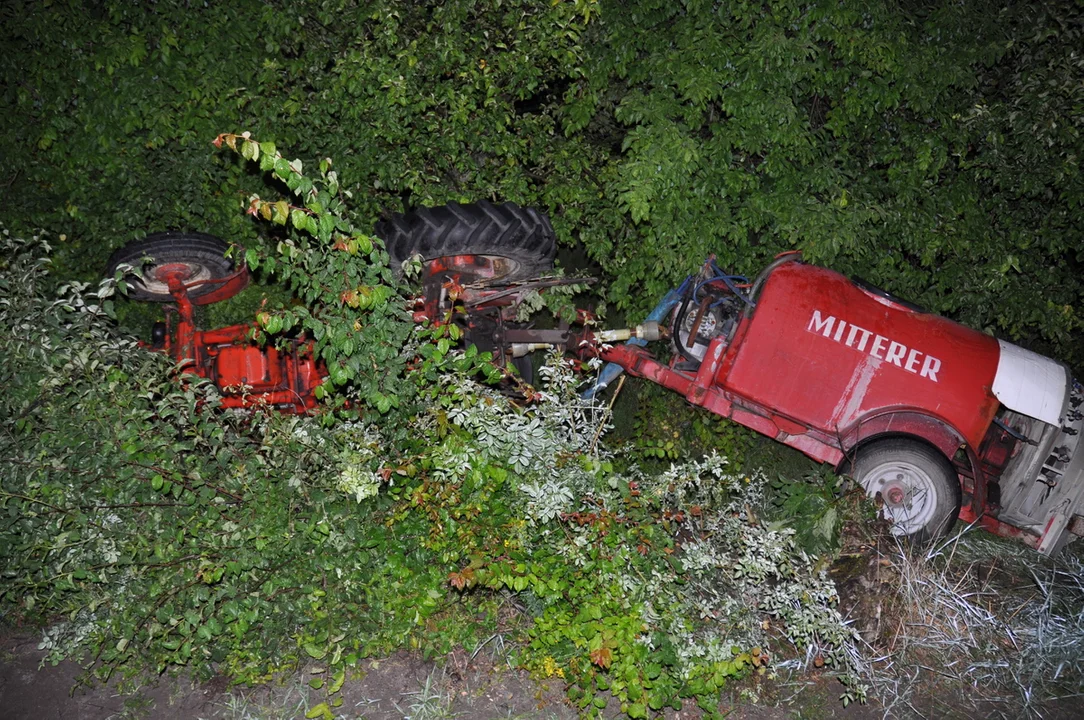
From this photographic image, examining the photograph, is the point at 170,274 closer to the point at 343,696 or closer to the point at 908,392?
the point at 343,696

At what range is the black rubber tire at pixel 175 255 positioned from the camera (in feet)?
20.1

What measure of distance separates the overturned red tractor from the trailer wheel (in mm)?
10

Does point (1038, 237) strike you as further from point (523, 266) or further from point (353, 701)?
point (353, 701)

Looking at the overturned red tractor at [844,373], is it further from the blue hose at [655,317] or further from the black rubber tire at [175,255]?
the blue hose at [655,317]

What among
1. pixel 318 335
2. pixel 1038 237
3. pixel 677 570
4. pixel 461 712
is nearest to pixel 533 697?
pixel 461 712

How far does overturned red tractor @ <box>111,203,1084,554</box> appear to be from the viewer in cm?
589

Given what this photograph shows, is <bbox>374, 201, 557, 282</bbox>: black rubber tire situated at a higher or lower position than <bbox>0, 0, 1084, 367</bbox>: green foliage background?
lower

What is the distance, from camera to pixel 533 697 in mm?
4121

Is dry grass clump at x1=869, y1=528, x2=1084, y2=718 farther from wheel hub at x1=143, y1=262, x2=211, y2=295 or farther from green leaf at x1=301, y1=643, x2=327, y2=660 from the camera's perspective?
wheel hub at x1=143, y1=262, x2=211, y2=295

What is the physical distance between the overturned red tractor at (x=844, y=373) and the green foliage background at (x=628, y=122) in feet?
2.44

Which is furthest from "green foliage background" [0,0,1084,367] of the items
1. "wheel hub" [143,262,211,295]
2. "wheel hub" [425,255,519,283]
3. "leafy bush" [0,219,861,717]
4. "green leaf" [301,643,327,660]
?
"green leaf" [301,643,327,660]

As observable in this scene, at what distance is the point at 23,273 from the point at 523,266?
11.3 ft

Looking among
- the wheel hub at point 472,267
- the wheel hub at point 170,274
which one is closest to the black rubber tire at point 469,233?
the wheel hub at point 472,267

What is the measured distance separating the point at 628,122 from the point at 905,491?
12.4 feet
